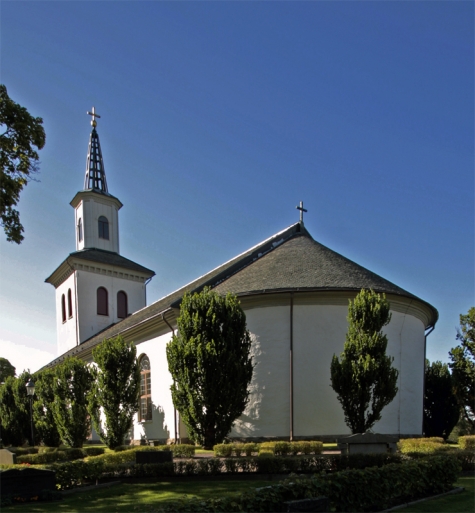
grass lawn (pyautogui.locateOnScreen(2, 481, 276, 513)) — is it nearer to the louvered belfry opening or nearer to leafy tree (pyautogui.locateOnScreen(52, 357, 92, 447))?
leafy tree (pyautogui.locateOnScreen(52, 357, 92, 447))

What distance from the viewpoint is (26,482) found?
39.8ft

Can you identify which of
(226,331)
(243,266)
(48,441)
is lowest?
(48,441)

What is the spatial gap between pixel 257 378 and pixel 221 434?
3328mm

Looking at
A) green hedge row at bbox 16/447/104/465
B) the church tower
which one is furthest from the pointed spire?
green hedge row at bbox 16/447/104/465

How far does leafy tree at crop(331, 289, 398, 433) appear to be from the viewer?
778 inches

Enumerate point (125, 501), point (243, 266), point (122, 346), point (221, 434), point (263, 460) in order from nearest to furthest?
point (125, 501) → point (263, 460) → point (221, 434) → point (122, 346) → point (243, 266)

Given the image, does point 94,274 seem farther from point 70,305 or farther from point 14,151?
point 14,151

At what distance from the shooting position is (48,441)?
104ft

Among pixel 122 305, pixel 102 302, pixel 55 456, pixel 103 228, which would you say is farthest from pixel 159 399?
pixel 103 228

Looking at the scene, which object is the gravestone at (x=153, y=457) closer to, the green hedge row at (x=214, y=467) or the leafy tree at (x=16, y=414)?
the green hedge row at (x=214, y=467)

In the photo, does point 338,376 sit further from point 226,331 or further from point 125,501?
point 125,501

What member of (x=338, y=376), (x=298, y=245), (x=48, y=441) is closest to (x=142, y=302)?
(x=48, y=441)

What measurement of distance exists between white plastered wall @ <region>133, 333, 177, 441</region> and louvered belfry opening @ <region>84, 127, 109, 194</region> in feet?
66.0

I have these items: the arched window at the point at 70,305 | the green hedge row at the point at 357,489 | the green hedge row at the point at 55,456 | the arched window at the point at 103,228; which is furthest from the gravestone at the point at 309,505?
the arched window at the point at 103,228
